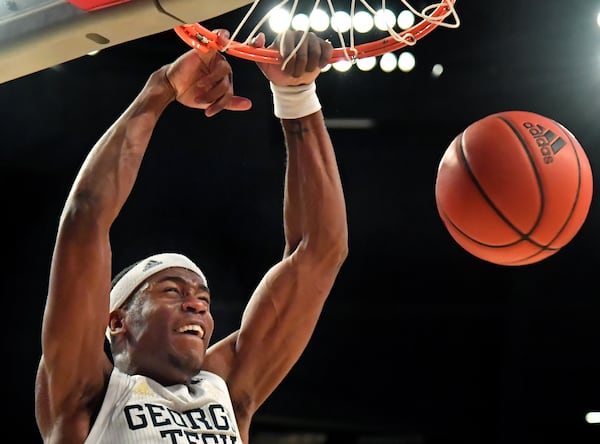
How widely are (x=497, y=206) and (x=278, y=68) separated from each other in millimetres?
662

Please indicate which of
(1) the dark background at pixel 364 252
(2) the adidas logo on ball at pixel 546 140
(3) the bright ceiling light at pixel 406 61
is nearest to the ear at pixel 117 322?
(2) the adidas logo on ball at pixel 546 140

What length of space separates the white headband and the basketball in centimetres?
70

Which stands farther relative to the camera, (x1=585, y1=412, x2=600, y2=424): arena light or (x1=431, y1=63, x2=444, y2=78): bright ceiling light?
(x1=585, y1=412, x2=600, y2=424): arena light

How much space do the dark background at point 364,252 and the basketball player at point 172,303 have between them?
8.44 feet

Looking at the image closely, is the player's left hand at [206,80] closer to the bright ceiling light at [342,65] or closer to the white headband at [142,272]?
the bright ceiling light at [342,65]

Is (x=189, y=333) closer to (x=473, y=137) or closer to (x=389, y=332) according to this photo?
(x=473, y=137)

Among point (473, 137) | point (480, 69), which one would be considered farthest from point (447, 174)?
point (480, 69)

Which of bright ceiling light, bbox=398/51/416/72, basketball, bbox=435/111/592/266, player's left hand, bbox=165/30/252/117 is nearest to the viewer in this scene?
player's left hand, bbox=165/30/252/117

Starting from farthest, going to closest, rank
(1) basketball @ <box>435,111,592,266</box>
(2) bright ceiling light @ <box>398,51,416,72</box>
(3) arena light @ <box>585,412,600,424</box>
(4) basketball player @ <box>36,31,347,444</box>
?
(3) arena light @ <box>585,412,600,424</box>
(2) bright ceiling light @ <box>398,51,416,72</box>
(1) basketball @ <box>435,111,592,266</box>
(4) basketball player @ <box>36,31,347,444</box>

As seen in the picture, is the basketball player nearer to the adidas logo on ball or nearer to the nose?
the nose

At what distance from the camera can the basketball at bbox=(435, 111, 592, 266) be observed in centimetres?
246

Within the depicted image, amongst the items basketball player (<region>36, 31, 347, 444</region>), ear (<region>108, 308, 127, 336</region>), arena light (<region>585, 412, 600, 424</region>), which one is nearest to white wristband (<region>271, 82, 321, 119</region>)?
basketball player (<region>36, 31, 347, 444</region>)

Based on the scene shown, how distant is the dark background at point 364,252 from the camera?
16.7ft

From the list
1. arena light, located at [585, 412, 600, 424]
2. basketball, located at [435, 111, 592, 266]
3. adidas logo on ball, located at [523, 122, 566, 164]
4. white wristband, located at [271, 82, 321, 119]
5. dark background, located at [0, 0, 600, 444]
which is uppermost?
white wristband, located at [271, 82, 321, 119]
